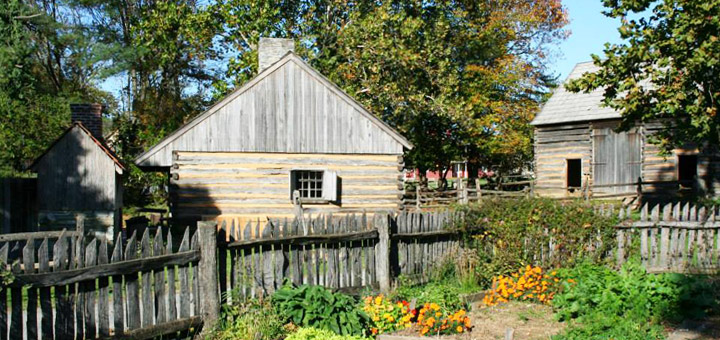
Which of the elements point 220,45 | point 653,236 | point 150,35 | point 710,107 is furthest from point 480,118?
point 653,236

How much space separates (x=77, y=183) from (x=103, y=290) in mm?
9994

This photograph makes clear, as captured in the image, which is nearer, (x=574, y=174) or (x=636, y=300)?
(x=636, y=300)

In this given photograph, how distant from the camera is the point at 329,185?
19344 millimetres

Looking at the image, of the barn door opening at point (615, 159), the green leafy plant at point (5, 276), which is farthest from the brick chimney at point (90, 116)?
the barn door opening at point (615, 159)

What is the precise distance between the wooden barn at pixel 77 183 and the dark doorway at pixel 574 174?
70.0 ft

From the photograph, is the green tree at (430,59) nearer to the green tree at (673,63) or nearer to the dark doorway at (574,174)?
the dark doorway at (574,174)

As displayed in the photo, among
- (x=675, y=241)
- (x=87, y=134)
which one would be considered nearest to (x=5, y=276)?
(x=87, y=134)

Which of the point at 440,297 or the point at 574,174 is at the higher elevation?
the point at 574,174

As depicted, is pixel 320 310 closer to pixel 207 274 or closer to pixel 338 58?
pixel 207 274

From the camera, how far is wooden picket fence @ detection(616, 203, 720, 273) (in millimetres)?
11883

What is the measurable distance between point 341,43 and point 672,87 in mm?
17461

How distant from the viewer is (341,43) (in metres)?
31.0

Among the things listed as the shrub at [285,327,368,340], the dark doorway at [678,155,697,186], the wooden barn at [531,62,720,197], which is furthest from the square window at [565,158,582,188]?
the shrub at [285,327,368,340]

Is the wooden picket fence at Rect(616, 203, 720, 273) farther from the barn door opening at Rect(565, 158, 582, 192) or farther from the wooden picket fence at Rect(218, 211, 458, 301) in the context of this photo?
the barn door opening at Rect(565, 158, 582, 192)
